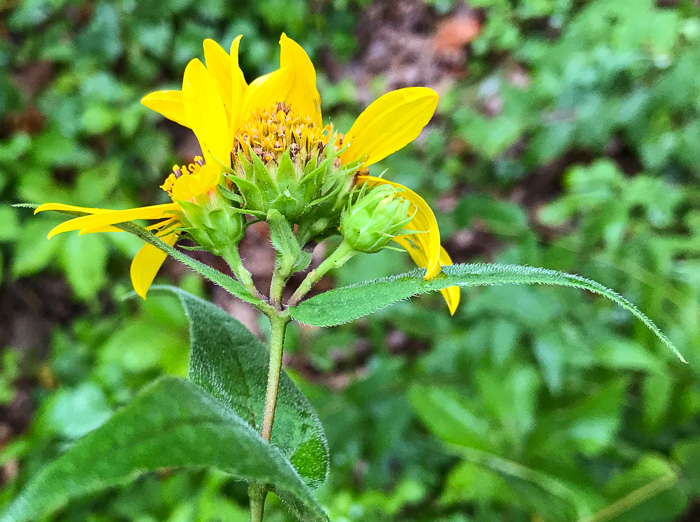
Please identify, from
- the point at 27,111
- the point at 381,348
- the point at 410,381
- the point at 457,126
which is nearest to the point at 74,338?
the point at 27,111

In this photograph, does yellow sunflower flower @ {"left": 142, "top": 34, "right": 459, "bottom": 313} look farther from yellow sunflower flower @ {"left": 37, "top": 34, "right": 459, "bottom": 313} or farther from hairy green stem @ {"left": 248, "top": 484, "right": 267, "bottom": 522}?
hairy green stem @ {"left": 248, "top": 484, "right": 267, "bottom": 522}

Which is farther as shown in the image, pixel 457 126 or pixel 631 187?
pixel 457 126

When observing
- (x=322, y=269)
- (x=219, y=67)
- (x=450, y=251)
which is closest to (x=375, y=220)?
(x=322, y=269)

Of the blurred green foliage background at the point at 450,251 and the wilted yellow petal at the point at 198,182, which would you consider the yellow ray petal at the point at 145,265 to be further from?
the blurred green foliage background at the point at 450,251

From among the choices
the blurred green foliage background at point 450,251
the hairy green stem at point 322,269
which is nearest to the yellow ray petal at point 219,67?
the hairy green stem at point 322,269

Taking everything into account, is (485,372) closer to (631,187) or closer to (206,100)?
(631,187)

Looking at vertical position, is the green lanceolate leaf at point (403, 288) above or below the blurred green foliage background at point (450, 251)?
A: above

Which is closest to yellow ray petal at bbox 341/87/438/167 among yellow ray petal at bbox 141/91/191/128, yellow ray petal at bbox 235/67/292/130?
yellow ray petal at bbox 235/67/292/130
